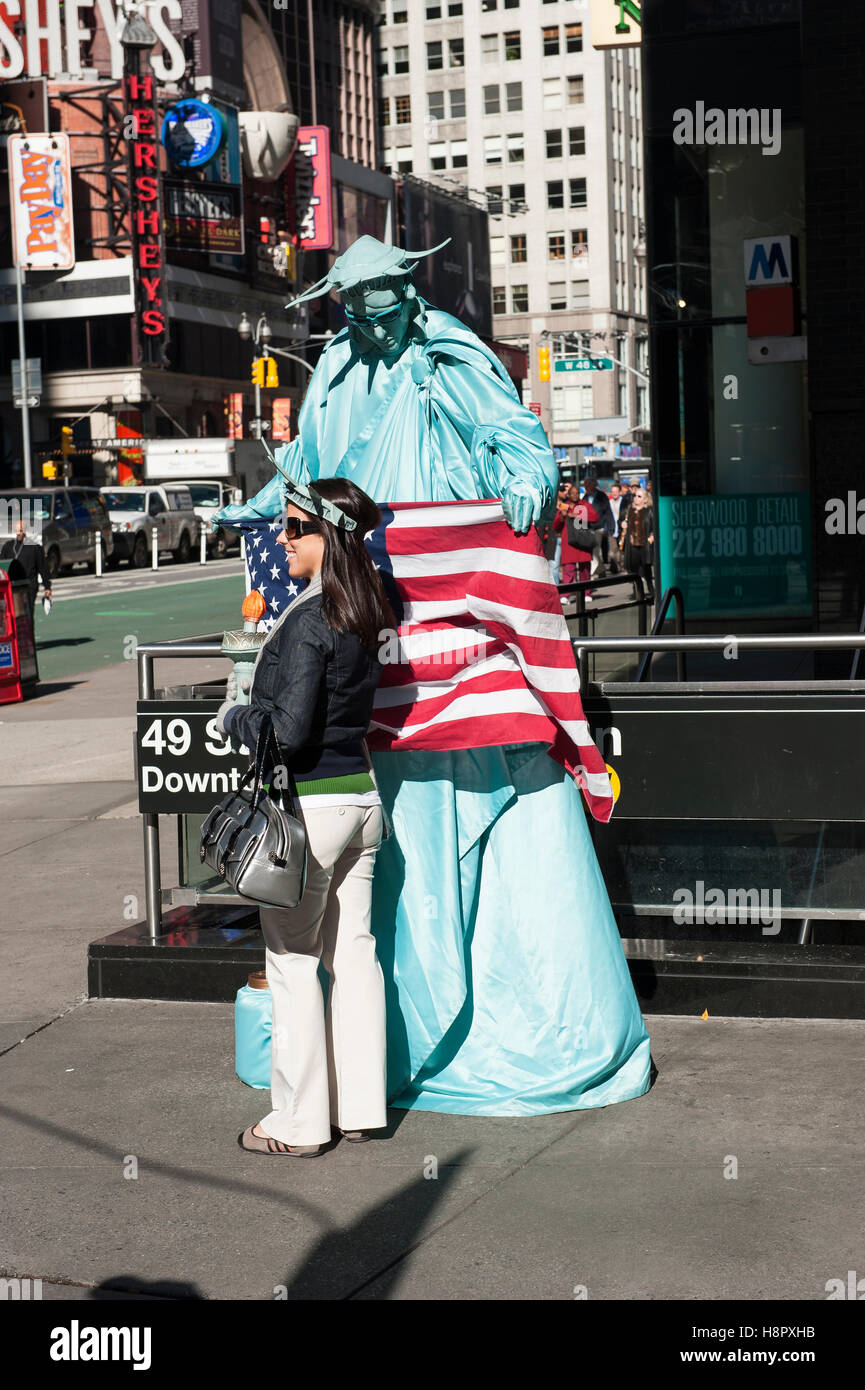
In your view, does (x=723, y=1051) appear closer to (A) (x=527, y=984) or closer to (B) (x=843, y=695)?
(A) (x=527, y=984)

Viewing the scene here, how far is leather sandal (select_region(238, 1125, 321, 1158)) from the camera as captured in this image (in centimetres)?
449

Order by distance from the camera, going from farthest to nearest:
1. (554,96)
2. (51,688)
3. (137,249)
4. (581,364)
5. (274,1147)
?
1. (554,96)
2. (137,249)
3. (581,364)
4. (51,688)
5. (274,1147)

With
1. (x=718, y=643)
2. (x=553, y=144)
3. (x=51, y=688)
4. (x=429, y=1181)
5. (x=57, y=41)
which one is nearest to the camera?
(x=429, y=1181)

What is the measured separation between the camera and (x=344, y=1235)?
3967mm

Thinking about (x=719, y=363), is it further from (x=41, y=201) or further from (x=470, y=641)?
(x=41, y=201)

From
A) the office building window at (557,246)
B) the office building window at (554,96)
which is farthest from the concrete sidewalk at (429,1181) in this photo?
the office building window at (554,96)

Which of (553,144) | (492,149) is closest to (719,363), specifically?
(553,144)

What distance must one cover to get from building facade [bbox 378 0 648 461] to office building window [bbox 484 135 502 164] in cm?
10

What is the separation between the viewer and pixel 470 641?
16.1ft

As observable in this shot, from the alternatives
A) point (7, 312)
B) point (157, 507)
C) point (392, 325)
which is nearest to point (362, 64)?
point (7, 312)

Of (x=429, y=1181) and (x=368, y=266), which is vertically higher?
(x=368, y=266)

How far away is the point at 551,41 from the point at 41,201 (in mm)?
72637
